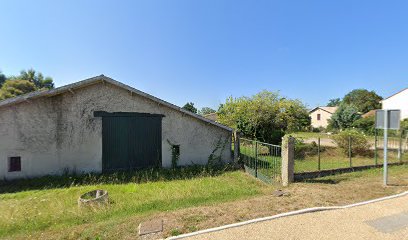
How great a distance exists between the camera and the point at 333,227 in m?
4.46

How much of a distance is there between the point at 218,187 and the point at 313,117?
54.2m

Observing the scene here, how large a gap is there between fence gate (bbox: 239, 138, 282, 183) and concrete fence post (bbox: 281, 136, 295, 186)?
1.15 feet

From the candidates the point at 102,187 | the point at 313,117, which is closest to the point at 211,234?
the point at 102,187

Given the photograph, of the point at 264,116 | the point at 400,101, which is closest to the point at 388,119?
the point at 264,116

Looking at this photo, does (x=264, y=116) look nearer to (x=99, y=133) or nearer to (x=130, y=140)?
(x=130, y=140)

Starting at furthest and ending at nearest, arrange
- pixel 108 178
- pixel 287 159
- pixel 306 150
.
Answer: pixel 306 150 < pixel 108 178 < pixel 287 159

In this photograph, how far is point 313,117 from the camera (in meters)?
55.9

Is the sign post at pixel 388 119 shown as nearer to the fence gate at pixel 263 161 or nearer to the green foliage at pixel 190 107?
the fence gate at pixel 263 161

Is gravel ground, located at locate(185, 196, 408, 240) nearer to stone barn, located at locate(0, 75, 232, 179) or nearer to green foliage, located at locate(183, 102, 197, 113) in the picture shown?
stone barn, located at locate(0, 75, 232, 179)

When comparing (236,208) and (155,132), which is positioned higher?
(155,132)

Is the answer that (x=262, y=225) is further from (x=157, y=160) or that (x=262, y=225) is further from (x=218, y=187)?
(x=157, y=160)

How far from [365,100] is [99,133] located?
72919 millimetres

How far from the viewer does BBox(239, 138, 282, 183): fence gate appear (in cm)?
876

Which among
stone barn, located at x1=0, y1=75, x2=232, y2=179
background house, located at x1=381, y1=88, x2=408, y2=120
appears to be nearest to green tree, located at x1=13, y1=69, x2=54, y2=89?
stone barn, located at x1=0, y1=75, x2=232, y2=179
